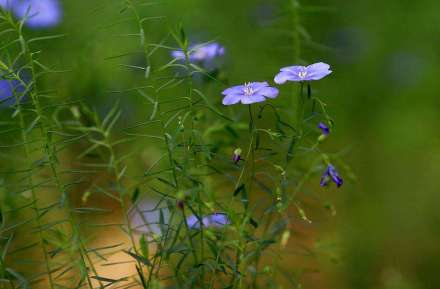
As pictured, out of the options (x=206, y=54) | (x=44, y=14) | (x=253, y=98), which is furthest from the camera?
(x=44, y=14)

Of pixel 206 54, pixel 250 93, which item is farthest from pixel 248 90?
pixel 206 54

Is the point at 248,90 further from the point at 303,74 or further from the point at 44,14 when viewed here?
the point at 44,14

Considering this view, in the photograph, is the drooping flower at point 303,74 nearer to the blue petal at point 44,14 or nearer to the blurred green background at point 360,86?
the blurred green background at point 360,86

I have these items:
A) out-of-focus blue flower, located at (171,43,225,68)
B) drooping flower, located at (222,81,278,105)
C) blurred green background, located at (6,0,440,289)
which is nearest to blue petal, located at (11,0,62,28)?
blurred green background, located at (6,0,440,289)

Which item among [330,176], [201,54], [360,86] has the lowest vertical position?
[360,86]

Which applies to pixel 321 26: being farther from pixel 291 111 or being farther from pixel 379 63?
pixel 291 111

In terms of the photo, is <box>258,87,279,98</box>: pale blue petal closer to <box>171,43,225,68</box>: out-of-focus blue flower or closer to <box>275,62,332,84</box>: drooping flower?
<box>275,62,332,84</box>: drooping flower

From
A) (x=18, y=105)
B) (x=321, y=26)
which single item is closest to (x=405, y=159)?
(x=321, y=26)
